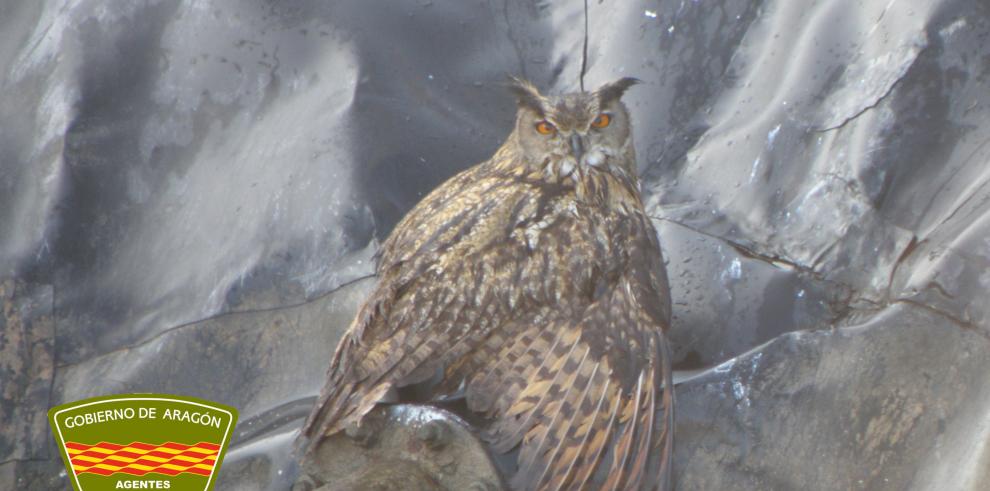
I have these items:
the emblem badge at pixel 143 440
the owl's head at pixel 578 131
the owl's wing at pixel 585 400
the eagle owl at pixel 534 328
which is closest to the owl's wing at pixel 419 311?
the eagle owl at pixel 534 328

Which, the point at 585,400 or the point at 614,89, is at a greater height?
the point at 614,89

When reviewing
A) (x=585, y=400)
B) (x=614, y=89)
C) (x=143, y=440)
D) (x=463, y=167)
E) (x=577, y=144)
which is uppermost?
(x=614, y=89)

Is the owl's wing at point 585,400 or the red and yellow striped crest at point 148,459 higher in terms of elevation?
the owl's wing at point 585,400

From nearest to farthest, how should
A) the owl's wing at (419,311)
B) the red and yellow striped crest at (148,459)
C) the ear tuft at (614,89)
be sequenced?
the owl's wing at (419,311)
the red and yellow striped crest at (148,459)
the ear tuft at (614,89)

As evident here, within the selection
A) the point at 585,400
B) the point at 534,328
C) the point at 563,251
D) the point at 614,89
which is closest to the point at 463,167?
the point at 614,89

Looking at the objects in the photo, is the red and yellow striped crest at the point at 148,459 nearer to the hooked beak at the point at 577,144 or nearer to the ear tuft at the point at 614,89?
the hooked beak at the point at 577,144

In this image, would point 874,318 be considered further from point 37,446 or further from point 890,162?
point 37,446

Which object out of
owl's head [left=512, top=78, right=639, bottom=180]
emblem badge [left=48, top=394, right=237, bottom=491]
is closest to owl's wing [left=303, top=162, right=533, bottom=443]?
owl's head [left=512, top=78, right=639, bottom=180]

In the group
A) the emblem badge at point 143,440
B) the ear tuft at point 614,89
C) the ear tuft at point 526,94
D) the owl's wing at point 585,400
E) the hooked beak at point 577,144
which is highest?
the ear tuft at point 614,89

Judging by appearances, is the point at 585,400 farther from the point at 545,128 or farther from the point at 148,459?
the point at 148,459
